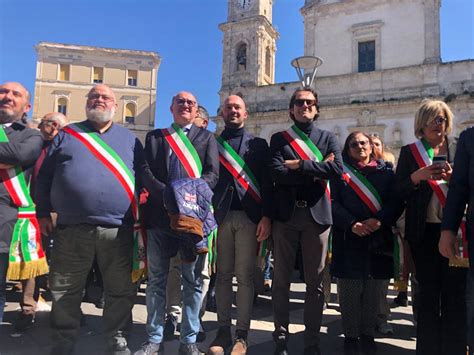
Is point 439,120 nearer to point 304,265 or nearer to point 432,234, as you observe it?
point 432,234

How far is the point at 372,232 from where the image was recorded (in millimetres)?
3482

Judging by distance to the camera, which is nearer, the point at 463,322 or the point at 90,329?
the point at 463,322

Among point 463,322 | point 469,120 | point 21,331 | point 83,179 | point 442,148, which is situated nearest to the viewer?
point 463,322

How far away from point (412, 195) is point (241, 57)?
25730 mm

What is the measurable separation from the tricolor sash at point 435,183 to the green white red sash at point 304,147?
0.74 meters

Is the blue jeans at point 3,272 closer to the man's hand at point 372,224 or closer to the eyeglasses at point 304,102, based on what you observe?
the eyeglasses at point 304,102

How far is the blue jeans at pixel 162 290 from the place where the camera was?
10.3 ft

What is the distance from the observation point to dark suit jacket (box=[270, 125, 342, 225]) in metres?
3.26

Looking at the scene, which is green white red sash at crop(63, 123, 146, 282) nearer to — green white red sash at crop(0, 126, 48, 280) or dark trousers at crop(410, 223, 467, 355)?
green white red sash at crop(0, 126, 48, 280)

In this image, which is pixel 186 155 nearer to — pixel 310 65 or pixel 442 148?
pixel 442 148

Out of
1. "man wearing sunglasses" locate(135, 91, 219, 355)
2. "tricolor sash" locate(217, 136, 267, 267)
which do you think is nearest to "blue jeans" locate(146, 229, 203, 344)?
"man wearing sunglasses" locate(135, 91, 219, 355)

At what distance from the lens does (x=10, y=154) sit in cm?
304

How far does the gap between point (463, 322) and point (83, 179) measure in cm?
291

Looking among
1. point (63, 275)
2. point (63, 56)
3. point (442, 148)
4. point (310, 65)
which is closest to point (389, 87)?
point (310, 65)
